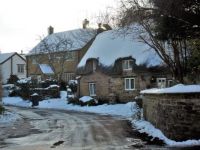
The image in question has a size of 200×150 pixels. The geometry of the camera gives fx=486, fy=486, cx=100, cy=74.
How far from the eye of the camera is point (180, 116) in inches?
693

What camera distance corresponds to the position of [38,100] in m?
53.7

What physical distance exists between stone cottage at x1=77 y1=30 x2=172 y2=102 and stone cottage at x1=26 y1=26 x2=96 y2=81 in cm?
1751

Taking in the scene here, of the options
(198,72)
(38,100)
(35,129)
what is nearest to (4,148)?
(35,129)

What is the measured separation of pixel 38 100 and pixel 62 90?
7306 millimetres

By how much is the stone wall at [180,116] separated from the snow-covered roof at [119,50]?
70.7ft

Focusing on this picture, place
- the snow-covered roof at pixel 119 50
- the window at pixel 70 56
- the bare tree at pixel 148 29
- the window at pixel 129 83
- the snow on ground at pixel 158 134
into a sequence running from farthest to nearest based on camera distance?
the window at pixel 70 56
the window at pixel 129 83
the snow-covered roof at pixel 119 50
the bare tree at pixel 148 29
the snow on ground at pixel 158 134

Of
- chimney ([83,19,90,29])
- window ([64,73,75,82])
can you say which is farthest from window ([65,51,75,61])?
chimney ([83,19,90,29])

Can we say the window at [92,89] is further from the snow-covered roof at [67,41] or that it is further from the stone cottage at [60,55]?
the snow-covered roof at [67,41]

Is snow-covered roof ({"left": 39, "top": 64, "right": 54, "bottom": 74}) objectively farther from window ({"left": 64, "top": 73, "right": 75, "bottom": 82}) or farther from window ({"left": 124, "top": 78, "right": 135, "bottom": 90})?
window ({"left": 124, "top": 78, "right": 135, "bottom": 90})

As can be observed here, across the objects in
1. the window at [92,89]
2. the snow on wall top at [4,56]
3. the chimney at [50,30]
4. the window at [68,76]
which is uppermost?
the chimney at [50,30]

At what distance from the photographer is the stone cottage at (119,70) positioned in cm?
4316

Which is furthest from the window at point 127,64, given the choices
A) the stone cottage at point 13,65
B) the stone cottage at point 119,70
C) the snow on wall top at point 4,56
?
the snow on wall top at point 4,56

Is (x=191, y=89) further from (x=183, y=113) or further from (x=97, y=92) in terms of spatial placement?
(x=97, y=92)

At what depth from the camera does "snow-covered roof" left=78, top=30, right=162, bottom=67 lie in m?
43.7
